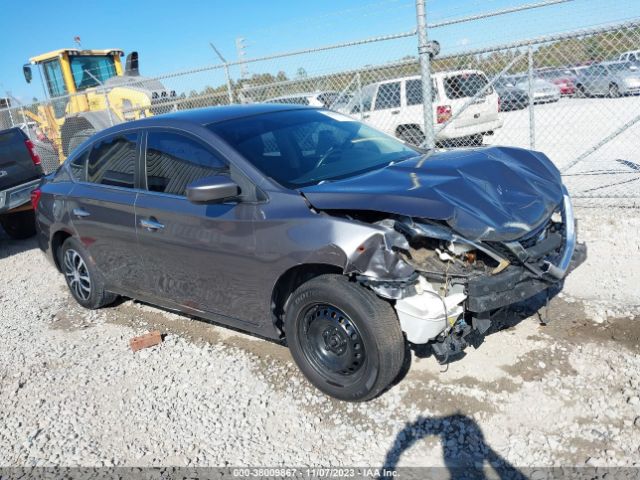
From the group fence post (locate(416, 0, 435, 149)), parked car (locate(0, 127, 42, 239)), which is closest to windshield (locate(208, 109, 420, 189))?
fence post (locate(416, 0, 435, 149))

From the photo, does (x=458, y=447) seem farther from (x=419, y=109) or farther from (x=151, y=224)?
(x=419, y=109)

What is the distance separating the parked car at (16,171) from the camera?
7910 mm

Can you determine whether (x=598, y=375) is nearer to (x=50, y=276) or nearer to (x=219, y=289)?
(x=219, y=289)

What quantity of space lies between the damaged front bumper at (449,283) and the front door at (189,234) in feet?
3.25

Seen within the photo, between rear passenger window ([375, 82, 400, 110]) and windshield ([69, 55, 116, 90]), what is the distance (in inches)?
281

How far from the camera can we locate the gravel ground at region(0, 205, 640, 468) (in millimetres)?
2969

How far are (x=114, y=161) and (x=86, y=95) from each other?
9.17 meters

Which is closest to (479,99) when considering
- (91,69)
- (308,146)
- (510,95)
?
(510,95)

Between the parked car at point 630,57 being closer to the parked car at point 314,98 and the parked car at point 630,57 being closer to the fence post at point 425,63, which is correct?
the fence post at point 425,63

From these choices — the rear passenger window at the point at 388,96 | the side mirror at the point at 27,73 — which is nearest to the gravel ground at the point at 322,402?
the rear passenger window at the point at 388,96

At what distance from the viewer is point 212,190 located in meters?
3.36

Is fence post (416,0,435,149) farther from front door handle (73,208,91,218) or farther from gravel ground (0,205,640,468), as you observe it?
front door handle (73,208,91,218)

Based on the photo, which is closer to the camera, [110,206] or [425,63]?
[110,206]

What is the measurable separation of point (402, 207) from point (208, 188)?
3.91 ft
